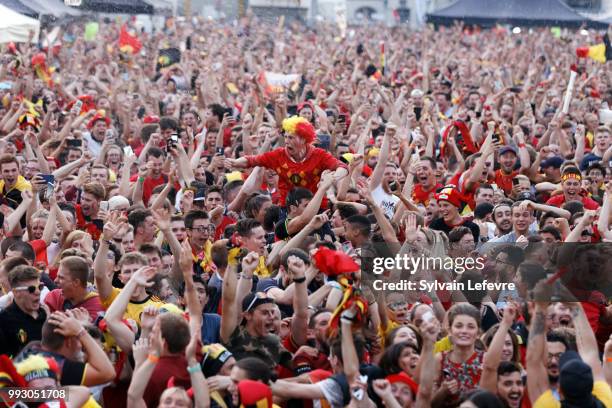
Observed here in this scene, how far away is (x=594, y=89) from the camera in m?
18.7

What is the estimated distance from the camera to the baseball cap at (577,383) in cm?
569

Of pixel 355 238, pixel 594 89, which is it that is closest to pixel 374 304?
pixel 355 238

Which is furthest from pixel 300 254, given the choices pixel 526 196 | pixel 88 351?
pixel 526 196

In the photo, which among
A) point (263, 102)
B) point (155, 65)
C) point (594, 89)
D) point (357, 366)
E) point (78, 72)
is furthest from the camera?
point (155, 65)

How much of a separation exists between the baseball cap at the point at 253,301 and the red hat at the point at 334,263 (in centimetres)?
58

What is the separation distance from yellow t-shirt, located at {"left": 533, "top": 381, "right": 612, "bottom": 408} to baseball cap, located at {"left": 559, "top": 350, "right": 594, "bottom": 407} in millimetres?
136

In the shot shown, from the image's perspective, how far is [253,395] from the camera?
5738mm

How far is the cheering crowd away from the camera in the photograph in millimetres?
6250

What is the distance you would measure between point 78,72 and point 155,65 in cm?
226

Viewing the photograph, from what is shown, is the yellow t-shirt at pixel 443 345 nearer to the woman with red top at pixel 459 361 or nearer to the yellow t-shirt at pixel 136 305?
the woman with red top at pixel 459 361

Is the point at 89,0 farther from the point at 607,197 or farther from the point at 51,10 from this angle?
the point at 607,197

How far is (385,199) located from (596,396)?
491cm

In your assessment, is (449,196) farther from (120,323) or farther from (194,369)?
(194,369)

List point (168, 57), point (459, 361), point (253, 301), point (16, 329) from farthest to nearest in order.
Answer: point (168, 57) < point (253, 301) < point (16, 329) < point (459, 361)
